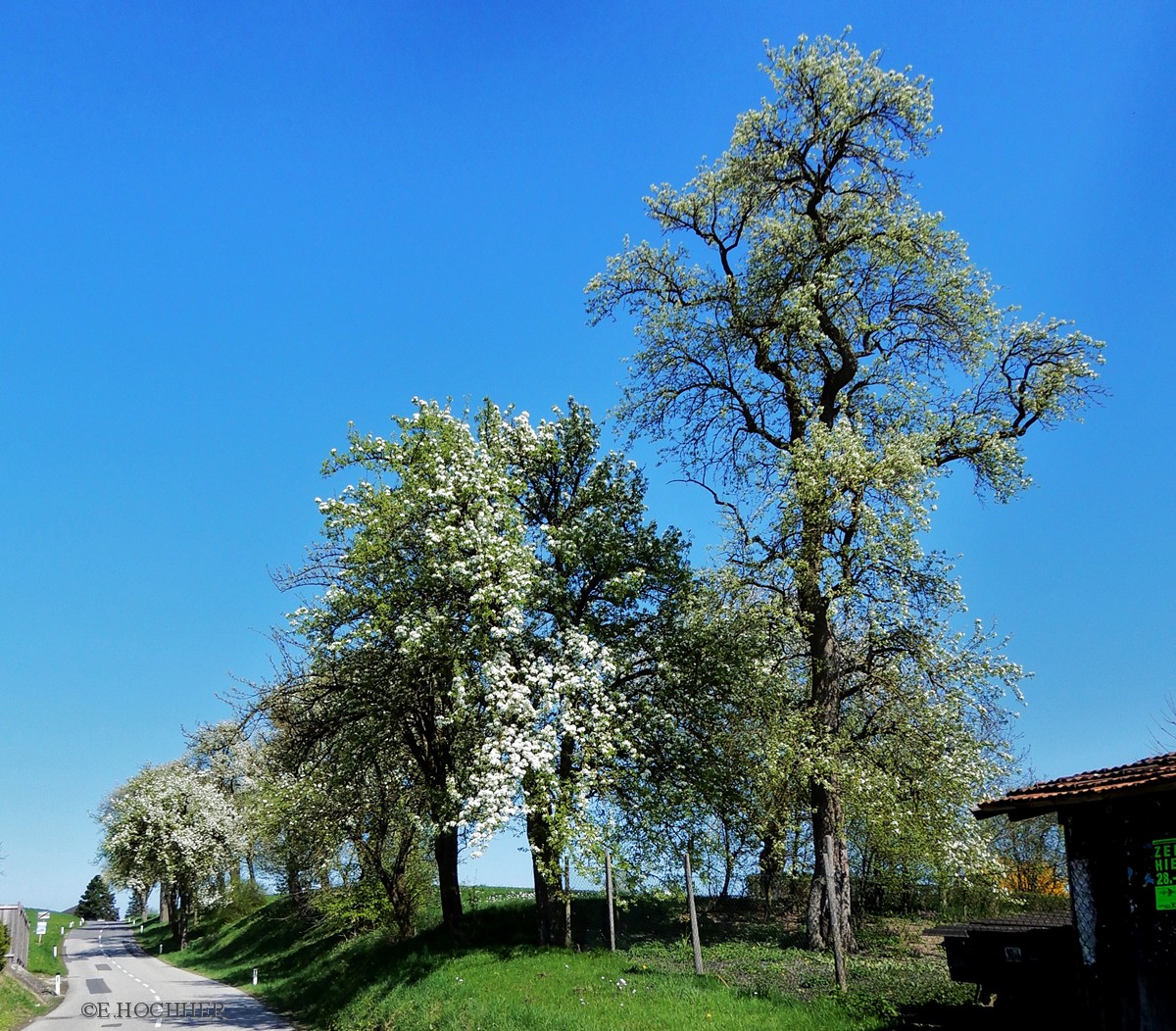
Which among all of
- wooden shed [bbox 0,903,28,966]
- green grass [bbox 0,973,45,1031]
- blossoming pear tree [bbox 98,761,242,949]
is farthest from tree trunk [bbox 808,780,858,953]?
blossoming pear tree [bbox 98,761,242,949]

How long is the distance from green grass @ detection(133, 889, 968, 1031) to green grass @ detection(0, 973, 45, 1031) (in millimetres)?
7024

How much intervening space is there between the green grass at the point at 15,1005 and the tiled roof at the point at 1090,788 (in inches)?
1049

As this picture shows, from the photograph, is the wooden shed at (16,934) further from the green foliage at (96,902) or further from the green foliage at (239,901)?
the green foliage at (96,902)

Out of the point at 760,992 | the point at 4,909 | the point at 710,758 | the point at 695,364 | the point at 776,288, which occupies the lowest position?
the point at 4,909

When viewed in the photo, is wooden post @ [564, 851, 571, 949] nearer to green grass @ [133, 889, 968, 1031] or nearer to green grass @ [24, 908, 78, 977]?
green grass @ [133, 889, 968, 1031]

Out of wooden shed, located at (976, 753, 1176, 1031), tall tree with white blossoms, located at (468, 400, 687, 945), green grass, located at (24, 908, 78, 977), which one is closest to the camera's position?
wooden shed, located at (976, 753, 1176, 1031)

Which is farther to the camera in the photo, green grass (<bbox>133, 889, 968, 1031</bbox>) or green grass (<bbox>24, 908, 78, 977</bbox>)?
green grass (<bbox>24, 908, 78, 977</bbox>)

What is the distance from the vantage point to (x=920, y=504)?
67.7 feet

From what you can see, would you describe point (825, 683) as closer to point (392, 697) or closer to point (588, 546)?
point (588, 546)

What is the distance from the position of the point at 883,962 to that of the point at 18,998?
26885mm

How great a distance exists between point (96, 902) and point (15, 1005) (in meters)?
118

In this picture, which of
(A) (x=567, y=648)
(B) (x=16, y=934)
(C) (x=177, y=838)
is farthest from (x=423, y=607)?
(C) (x=177, y=838)

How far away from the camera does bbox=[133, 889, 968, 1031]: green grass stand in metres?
13.9

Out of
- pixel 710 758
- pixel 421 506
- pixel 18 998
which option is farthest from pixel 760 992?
pixel 18 998
